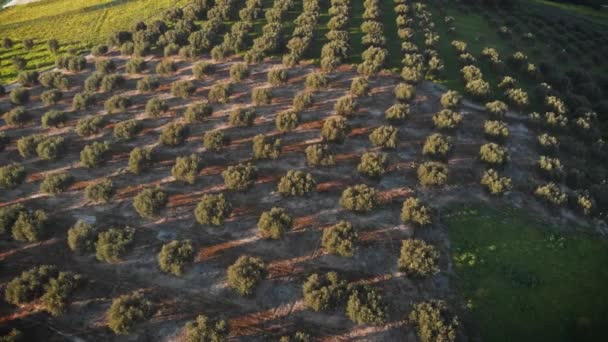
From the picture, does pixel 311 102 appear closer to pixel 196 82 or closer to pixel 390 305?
pixel 196 82

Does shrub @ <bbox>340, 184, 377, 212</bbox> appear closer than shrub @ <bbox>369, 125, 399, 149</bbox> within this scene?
Yes

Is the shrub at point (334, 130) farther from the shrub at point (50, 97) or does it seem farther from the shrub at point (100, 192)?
the shrub at point (50, 97)

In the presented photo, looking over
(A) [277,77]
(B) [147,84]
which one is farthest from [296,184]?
(B) [147,84]

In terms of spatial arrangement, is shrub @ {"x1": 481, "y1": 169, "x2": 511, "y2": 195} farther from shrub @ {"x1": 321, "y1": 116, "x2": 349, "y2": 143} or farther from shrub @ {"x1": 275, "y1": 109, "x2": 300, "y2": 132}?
shrub @ {"x1": 275, "y1": 109, "x2": 300, "y2": 132}

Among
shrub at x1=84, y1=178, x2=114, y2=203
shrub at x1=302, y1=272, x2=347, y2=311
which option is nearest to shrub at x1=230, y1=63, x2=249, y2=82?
shrub at x1=84, y1=178, x2=114, y2=203

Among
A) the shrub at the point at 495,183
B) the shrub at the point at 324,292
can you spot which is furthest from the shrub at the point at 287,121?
the shrub at the point at 495,183

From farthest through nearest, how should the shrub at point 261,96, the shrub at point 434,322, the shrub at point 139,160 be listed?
the shrub at point 261,96 → the shrub at point 139,160 → the shrub at point 434,322

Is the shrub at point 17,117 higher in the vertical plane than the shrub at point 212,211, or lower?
higher
